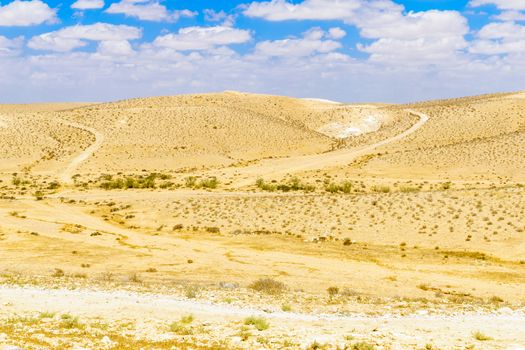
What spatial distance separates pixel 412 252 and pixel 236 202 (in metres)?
16.8

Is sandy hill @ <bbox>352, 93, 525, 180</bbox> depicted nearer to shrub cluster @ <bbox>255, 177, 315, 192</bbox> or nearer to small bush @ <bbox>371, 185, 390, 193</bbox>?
small bush @ <bbox>371, 185, 390, 193</bbox>

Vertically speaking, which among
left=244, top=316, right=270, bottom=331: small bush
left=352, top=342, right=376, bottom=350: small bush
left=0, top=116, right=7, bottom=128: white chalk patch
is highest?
left=0, top=116, right=7, bottom=128: white chalk patch

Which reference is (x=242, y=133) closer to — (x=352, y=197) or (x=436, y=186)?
(x=436, y=186)

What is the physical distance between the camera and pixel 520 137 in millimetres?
76375

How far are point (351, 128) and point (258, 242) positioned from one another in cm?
7617

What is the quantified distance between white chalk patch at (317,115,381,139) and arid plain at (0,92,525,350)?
12.0 meters

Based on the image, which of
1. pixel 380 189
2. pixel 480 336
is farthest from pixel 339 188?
pixel 480 336

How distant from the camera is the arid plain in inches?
596

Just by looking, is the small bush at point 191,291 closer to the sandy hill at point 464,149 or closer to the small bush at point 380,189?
the small bush at point 380,189

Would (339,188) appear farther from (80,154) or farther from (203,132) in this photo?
(203,132)

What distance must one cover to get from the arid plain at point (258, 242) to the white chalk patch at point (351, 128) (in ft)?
39.3

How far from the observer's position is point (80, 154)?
264 ft

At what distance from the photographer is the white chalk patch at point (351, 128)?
105 metres

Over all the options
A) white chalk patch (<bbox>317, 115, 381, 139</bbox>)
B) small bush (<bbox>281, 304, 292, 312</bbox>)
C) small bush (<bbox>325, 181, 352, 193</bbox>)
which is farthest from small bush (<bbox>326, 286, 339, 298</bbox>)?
white chalk patch (<bbox>317, 115, 381, 139</bbox>)
